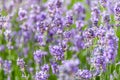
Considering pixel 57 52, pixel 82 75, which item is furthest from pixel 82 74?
pixel 57 52

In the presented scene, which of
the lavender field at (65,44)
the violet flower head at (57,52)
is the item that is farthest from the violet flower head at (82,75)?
the violet flower head at (57,52)

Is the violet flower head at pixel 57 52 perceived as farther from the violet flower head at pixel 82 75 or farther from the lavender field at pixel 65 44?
the violet flower head at pixel 82 75

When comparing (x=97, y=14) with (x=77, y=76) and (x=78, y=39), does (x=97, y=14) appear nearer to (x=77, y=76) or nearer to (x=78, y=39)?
(x=78, y=39)

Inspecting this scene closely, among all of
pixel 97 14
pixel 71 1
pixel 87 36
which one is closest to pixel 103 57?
pixel 87 36

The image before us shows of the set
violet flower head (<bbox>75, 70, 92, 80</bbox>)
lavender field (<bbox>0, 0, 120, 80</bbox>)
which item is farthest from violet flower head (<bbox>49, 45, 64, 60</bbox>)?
violet flower head (<bbox>75, 70, 92, 80</bbox>)

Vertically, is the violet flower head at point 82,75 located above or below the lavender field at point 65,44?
below

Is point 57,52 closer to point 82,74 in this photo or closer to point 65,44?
point 65,44

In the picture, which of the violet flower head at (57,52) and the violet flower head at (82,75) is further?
the violet flower head at (57,52)

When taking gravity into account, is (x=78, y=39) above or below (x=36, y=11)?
below
